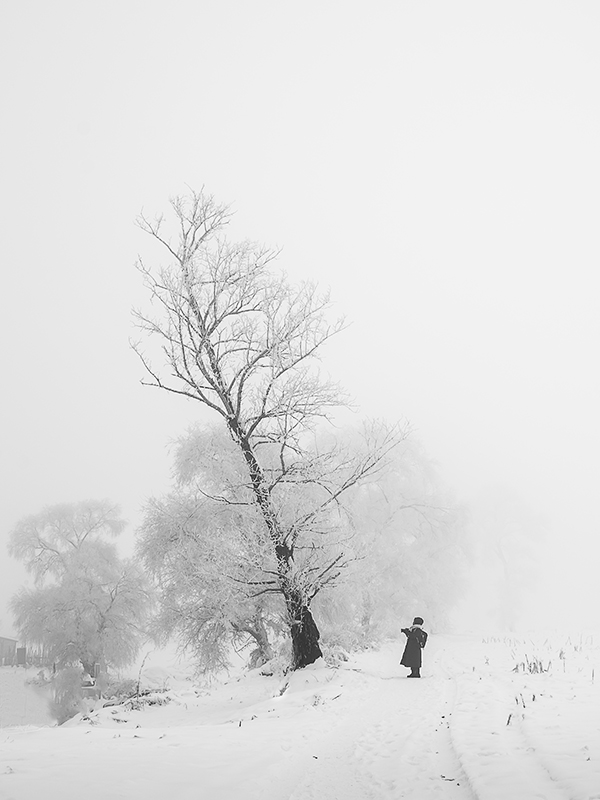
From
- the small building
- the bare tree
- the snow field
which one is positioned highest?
the bare tree

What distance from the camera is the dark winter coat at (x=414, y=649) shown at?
13.6 m

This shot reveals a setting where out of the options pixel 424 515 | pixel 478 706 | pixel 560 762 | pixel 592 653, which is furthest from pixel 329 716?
pixel 424 515

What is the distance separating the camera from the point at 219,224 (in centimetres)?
1457

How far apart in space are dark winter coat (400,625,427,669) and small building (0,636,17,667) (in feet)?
131

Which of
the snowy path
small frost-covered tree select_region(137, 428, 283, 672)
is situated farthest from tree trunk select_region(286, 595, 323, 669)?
the snowy path

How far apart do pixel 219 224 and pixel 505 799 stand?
528 inches

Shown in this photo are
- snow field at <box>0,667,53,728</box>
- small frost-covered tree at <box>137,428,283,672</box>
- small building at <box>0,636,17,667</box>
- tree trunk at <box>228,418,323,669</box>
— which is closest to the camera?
tree trunk at <box>228,418,323,669</box>

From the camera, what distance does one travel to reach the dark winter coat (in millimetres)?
13586

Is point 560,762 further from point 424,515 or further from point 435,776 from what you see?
point 424,515

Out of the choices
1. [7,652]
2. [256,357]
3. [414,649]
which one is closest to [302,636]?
[414,649]

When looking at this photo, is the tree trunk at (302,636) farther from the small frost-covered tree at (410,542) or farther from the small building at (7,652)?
the small building at (7,652)

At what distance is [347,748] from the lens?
22.5 ft

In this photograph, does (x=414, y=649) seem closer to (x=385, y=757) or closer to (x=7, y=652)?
(x=385, y=757)

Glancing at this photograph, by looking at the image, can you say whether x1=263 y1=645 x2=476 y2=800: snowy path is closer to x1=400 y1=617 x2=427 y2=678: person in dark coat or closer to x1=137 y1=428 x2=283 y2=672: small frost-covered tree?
x1=400 y1=617 x2=427 y2=678: person in dark coat
